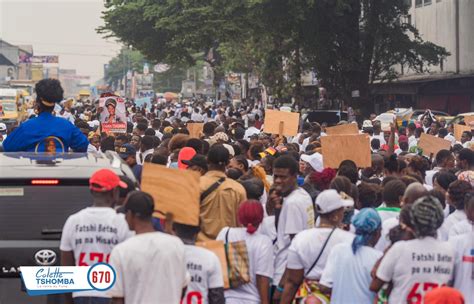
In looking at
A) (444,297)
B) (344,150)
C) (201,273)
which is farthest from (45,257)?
(344,150)

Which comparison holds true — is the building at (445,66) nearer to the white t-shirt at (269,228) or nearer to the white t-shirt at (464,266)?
the white t-shirt at (269,228)

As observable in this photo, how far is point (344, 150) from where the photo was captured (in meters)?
13.2

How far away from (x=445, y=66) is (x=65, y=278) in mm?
46486

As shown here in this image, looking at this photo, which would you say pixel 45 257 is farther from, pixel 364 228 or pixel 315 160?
pixel 315 160

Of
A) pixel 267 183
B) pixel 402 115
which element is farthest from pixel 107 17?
pixel 267 183

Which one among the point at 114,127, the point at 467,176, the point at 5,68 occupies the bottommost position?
the point at 467,176

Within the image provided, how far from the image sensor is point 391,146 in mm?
16234

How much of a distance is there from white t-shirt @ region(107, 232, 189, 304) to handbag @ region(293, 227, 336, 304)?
50.8 inches

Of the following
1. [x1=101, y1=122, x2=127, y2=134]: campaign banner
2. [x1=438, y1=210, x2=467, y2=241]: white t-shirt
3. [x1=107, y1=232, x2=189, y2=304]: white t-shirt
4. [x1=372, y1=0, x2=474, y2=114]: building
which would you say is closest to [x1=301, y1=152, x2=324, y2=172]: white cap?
[x1=438, y1=210, x2=467, y2=241]: white t-shirt

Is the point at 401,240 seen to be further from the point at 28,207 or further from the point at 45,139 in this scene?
the point at 45,139

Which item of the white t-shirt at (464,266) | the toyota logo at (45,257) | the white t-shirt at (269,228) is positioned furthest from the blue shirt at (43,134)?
the white t-shirt at (464,266)

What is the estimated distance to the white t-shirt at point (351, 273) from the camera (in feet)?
23.5

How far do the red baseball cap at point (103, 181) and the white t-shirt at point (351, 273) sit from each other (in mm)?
1505

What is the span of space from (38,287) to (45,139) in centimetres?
239
